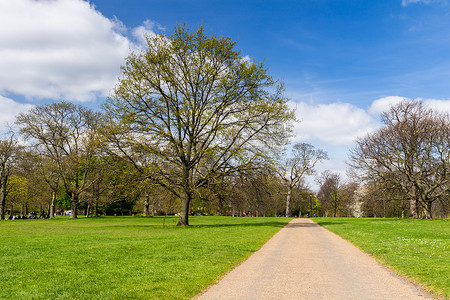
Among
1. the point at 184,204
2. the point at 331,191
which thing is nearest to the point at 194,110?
the point at 184,204

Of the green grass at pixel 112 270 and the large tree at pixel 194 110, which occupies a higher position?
the large tree at pixel 194 110

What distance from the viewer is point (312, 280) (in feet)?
26.3

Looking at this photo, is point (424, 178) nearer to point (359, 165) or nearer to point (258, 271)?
point (359, 165)

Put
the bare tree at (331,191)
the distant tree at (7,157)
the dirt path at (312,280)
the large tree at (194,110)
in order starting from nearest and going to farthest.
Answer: the dirt path at (312,280)
the large tree at (194,110)
the distant tree at (7,157)
the bare tree at (331,191)

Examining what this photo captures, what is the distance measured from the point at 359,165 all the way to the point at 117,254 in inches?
1377

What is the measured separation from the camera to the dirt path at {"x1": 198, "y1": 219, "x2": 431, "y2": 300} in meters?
6.72

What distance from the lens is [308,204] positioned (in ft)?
334

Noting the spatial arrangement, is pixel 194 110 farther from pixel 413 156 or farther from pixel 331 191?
pixel 331 191

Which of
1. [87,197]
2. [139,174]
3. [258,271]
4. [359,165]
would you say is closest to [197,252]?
[258,271]

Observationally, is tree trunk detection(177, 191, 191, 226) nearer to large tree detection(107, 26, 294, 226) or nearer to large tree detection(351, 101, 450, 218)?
large tree detection(107, 26, 294, 226)

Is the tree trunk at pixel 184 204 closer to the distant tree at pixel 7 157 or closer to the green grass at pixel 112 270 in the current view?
the green grass at pixel 112 270

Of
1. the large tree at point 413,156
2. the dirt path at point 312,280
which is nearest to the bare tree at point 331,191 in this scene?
the large tree at point 413,156

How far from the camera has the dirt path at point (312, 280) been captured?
6.72m

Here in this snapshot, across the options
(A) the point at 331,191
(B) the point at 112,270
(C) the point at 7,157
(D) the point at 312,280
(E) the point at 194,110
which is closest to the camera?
(D) the point at 312,280
